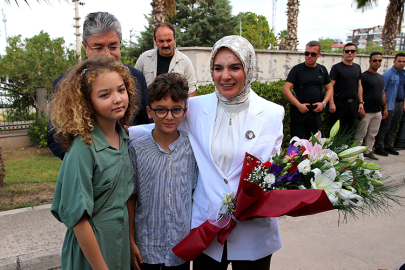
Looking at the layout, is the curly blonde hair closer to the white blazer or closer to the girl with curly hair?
the girl with curly hair

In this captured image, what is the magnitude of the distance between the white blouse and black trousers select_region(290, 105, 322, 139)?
410 centimetres

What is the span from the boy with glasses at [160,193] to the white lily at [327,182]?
796 millimetres

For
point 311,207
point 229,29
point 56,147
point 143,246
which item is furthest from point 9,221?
point 229,29

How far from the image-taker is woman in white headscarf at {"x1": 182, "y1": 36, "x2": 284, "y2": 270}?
1968 millimetres

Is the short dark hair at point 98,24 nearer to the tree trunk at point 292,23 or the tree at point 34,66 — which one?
the tree at point 34,66

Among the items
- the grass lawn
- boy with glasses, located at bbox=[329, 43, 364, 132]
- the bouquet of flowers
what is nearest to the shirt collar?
the bouquet of flowers

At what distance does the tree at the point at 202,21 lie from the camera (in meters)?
22.8

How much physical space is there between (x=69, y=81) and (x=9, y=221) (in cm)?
327

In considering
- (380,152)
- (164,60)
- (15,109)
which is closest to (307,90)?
(164,60)

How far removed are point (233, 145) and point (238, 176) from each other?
0.66ft

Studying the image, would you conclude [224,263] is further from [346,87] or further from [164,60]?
[346,87]

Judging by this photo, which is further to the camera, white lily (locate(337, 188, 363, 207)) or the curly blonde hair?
white lily (locate(337, 188, 363, 207))

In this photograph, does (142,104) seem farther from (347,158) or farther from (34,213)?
(34,213)

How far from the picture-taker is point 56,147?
6.98 feet
